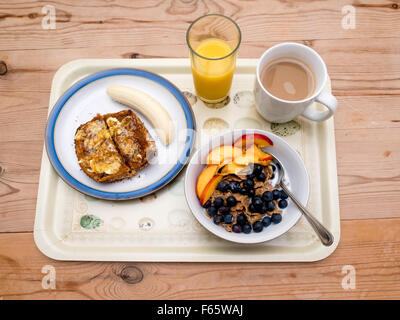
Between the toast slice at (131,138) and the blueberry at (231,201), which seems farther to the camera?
the toast slice at (131,138)

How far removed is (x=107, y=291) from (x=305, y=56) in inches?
45.3

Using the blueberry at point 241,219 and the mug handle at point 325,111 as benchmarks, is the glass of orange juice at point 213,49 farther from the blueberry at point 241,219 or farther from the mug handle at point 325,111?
the blueberry at point 241,219

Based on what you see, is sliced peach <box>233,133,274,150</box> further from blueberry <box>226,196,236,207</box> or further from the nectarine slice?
blueberry <box>226,196,236,207</box>

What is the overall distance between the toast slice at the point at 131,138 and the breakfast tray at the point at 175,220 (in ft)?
0.50

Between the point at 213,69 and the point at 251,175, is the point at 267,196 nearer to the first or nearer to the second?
the point at 251,175

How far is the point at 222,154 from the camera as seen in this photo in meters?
1.19

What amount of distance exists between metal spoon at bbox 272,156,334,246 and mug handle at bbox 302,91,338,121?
0.72 feet

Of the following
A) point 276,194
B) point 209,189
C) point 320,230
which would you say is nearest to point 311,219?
point 320,230

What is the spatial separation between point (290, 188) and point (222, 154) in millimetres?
294

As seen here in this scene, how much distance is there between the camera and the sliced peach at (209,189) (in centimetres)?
117

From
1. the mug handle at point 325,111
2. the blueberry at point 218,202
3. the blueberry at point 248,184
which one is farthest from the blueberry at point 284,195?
the mug handle at point 325,111
